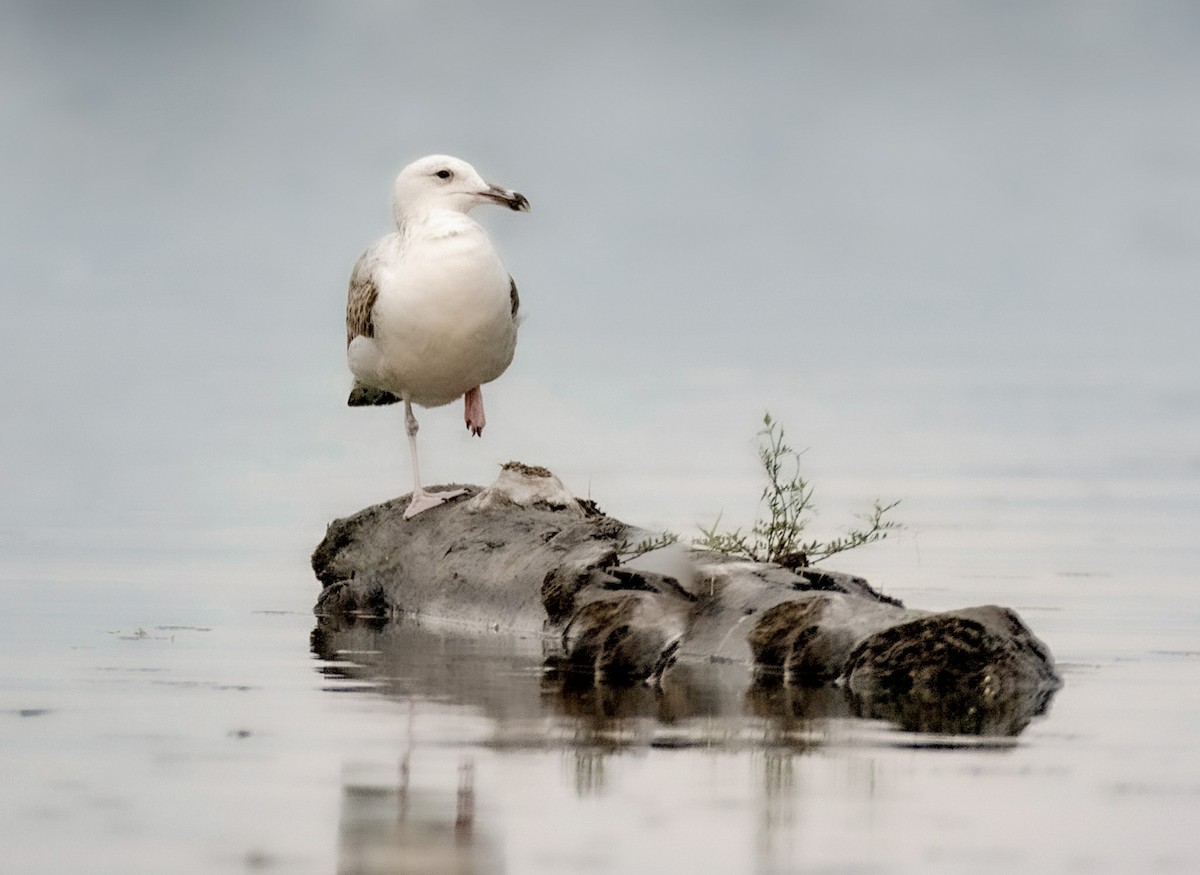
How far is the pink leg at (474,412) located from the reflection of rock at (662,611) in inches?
35.9

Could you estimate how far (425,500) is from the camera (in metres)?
15.4

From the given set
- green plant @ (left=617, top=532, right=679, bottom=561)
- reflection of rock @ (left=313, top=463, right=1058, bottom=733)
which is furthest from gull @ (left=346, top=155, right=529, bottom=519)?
green plant @ (left=617, top=532, right=679, bottom=561)

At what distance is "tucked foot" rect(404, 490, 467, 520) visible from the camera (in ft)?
50.3

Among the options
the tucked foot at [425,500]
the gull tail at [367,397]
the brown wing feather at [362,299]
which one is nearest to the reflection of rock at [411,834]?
the tucked foot at [425,500]

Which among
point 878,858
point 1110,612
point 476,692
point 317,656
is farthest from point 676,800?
point 1110,612

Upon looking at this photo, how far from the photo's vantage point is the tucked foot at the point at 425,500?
603 inches

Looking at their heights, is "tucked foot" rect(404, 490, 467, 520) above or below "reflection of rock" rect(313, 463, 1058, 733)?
above

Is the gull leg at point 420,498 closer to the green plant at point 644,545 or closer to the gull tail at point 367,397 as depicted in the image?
the gull tail at point 367,397

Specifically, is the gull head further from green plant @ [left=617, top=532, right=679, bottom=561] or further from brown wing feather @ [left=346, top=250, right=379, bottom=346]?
green plant @ [left=617, top=532, right=679, bottom=561]

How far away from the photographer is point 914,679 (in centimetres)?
1095

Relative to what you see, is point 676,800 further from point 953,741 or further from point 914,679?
point 914,679

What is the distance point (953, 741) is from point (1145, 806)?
1426 mm

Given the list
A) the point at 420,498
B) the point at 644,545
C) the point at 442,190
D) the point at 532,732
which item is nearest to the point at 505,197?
the point at 442,190

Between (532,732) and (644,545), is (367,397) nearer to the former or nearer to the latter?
(644,545)
